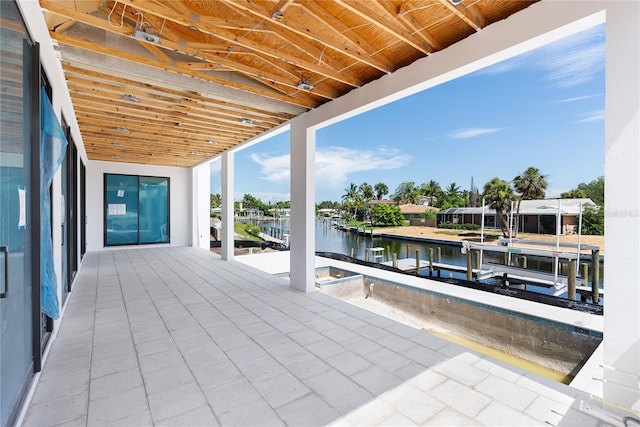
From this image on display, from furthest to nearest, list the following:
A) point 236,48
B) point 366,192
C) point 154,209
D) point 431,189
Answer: point 366,192, point 431,189, point 154,209, point 236,48

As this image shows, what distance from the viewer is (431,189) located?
39531 millimetres

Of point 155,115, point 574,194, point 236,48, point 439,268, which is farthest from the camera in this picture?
point 574,194

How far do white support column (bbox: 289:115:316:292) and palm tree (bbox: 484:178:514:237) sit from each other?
1997 cm

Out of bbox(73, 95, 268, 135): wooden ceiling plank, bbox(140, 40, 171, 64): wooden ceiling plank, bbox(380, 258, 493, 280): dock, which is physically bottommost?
bbox(380, 258, 493, 280): dock

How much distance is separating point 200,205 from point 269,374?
9.15 metres

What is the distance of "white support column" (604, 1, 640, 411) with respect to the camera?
1.76 m

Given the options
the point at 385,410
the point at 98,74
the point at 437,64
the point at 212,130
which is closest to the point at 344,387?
the point at 385,410

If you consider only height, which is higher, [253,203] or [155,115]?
[155,115]

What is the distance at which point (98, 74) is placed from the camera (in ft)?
11.4

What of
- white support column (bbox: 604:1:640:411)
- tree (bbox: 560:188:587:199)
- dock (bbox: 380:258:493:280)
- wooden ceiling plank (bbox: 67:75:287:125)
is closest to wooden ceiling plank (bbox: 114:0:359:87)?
wooden ceiling plank (bbox: 67:75:287:125)

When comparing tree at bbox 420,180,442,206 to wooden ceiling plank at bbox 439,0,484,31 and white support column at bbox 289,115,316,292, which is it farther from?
wooden ceiling plank at bbox 439,0,484,31

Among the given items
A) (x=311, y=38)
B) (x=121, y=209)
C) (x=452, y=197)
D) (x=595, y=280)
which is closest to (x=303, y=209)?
(x=311, y=38)

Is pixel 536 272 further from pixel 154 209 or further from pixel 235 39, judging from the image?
pixel 154 209

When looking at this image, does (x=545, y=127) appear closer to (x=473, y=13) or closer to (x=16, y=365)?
(x=473, y=13)
